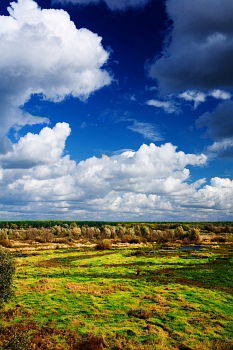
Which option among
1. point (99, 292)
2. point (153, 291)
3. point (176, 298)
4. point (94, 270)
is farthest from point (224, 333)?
point (94, 270)

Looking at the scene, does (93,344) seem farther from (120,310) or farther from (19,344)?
(120,310)

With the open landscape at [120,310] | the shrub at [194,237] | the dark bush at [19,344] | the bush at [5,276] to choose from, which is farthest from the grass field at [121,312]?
the shrub at [194,237]

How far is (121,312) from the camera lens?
29.7 meters

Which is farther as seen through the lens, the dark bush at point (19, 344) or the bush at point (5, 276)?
the bush at point (5, 276)

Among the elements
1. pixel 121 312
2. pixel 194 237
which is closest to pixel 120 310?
pixel 121 312

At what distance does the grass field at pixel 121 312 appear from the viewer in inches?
904

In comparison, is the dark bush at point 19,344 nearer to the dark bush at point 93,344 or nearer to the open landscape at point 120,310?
the open landscape at point 120,310

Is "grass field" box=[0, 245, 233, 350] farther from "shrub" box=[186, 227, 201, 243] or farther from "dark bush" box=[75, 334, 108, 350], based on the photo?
"shrub" box=[186, 227, 201, 243]

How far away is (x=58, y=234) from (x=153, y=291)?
130104mm

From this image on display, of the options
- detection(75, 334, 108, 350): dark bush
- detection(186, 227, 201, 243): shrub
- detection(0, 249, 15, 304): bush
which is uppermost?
detection(0, 249, 15, 304): bush

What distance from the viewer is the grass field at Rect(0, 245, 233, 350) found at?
23.0m

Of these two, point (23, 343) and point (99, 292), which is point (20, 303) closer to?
point (99, 292)

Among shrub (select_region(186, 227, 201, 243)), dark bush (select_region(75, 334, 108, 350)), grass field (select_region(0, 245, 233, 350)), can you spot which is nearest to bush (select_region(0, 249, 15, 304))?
grass field (select_region(0, 245, 233, 350))

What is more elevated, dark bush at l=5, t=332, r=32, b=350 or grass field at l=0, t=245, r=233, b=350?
dark bush at l=5, t=332, r=32, b=350
